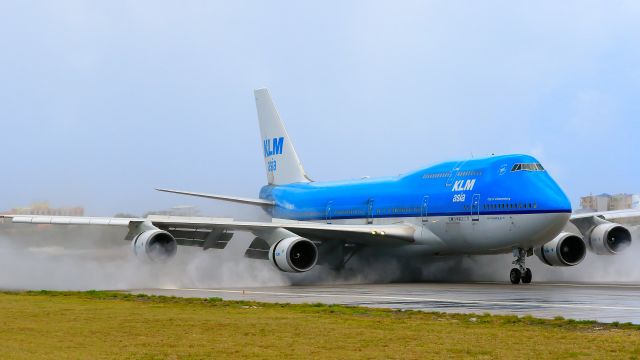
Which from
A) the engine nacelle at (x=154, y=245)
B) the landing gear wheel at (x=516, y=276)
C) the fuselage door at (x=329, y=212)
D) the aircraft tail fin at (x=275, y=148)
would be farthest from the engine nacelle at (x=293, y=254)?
the aircraft tail fin at (x=275, y=148)

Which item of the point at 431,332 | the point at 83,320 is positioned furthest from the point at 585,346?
the point at 83,320

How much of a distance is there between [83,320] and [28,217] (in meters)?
19.0

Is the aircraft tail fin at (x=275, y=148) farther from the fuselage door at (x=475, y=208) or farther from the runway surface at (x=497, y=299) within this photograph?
the runway surface at (x=497, y=299)

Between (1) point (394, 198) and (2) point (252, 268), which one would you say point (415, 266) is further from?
(2) point (252, 268)

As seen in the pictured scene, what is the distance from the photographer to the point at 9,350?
1310 cm

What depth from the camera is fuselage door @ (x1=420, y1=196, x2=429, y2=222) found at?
3369 cm

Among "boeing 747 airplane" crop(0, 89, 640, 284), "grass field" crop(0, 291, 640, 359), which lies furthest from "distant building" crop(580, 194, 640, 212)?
"grass field" crop(0, 291, 640, 359)

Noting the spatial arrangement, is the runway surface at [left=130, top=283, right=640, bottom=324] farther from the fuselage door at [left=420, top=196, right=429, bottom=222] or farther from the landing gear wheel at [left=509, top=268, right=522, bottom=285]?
the fuselage door at [left=420, top=196, right=429, bottom=222]

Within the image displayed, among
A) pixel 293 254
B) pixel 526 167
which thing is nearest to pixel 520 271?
pixel 526 167

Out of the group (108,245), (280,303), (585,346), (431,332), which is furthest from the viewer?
(108,245)

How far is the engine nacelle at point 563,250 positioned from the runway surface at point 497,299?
4.77 meters

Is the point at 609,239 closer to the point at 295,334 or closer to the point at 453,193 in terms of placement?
the point at 453,193

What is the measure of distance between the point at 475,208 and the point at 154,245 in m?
10.4

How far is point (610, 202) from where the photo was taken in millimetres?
50219
